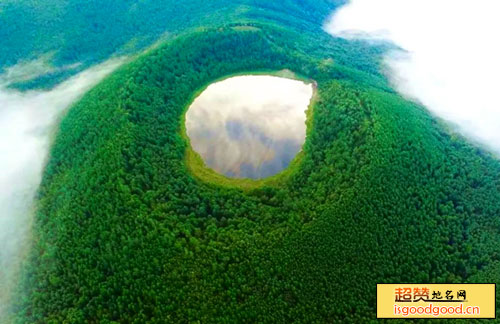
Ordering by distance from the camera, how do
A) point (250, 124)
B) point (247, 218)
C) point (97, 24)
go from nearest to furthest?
point (247, 218) → point (250, 124) → point (97, 24)

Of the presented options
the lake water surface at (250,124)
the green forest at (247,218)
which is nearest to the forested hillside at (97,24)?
the lake water surface at (250,124)

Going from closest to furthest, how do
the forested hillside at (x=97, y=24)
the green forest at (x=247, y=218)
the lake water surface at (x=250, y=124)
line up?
the green forest at (x=247, y=218)
the lake water surface at (x=250, y=124)
the forested hillside at (x=97, y=24)

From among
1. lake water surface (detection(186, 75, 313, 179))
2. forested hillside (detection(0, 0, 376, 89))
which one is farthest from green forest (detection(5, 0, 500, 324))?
forested hillside (detection(0, 0, 376, 89))

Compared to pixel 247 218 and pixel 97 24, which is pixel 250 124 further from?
pixel 97 24

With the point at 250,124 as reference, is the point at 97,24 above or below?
above

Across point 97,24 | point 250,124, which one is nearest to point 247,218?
point 250,124

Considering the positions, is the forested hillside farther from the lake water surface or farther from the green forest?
the green forest

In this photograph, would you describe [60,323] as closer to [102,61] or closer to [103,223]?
[103,223]

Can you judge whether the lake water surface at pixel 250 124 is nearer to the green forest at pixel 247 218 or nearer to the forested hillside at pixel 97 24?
the green forest at pixel 247 218
